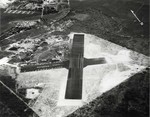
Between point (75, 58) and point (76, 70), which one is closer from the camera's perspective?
point (76, 70)

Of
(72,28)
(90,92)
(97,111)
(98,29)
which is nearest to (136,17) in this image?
(98,29)

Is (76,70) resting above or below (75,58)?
below

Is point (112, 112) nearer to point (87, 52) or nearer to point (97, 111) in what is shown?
point (97, 111)

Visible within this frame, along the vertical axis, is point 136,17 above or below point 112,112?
above

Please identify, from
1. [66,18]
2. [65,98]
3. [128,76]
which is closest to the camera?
[65,98]

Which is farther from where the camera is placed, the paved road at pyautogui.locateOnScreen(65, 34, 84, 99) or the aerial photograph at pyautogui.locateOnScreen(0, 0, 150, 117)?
the paved road at pyautogui.locateOnScreen(65, 34, 84, 99)

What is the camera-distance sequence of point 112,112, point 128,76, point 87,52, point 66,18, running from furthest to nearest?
1. point 66,18
2. point 87,52
3. point 128,76
4. point 112,112
